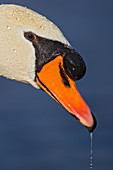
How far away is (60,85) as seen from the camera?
4117 millimetres

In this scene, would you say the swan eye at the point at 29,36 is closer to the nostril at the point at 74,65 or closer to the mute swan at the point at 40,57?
the mute swan at the point at 40,57

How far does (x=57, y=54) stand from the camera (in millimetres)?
4137

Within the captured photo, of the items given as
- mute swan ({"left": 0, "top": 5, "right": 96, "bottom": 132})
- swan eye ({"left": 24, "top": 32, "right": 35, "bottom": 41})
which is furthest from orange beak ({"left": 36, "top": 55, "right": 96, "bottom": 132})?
swan eye ({"left": 24, "top": 32, "right": 35, "bottom": 41})

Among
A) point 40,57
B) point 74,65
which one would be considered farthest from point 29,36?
point 74,65

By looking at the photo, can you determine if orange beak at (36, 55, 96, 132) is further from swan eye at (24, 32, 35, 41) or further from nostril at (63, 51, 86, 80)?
swan eye at (24, 32, 35, 41)

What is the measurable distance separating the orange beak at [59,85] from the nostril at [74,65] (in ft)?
0.17

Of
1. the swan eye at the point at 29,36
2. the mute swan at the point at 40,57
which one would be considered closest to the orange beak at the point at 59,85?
the mute swan at the point at 40,57

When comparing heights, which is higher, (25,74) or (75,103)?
(25,74)

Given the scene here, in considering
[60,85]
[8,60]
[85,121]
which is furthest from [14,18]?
[85,121]

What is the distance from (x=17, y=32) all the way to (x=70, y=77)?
0.63m

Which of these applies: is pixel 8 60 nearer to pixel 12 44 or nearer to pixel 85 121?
pixel 12 44

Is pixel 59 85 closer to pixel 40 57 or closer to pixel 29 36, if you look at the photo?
pixel 40 57

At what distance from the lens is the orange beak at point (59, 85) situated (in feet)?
13.3

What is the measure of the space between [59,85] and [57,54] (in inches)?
11.2
